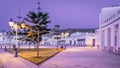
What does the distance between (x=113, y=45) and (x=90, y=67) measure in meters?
25.0

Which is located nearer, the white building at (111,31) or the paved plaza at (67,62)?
the paved plaza at (67,62)

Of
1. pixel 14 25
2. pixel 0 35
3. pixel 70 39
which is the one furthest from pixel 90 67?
pixel 0 35

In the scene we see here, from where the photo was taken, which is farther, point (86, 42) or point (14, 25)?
point (86, 42)

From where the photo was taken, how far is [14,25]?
1506 inches

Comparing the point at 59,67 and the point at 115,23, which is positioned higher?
the point at 115,23

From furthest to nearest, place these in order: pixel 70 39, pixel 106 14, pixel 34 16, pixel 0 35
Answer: pixel 0 35, pixel 70 39, pixel 106 14, pixel 34 16

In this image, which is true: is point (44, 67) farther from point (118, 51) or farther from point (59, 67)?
point (118, 51)

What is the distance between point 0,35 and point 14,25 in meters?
132

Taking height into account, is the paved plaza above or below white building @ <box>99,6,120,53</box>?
below

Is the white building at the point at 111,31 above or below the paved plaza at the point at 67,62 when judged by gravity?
above

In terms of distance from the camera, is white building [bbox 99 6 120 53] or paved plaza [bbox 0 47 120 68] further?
white building [bbox 99 6 120 53]

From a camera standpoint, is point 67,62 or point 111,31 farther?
point 111,31

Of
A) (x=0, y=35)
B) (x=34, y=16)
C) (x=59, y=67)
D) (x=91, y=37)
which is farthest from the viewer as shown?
(x=0, y=35)

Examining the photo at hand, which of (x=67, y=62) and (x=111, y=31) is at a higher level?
(x=111, y=31)
